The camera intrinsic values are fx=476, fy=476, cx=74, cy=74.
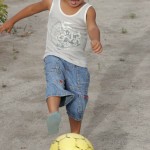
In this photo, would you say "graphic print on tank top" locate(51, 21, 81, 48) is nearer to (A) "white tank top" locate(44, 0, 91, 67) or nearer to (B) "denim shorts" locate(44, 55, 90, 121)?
(A) "white tank top" locate(44, 0, 91, 67)

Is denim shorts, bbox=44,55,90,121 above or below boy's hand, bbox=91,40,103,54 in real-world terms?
below

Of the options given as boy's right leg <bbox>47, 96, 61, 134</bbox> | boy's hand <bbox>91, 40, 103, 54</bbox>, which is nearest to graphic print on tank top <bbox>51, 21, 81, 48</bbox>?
boy's hand <bbox>91, 40, 103, 54</bbox>

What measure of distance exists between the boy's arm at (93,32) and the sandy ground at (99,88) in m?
1.52

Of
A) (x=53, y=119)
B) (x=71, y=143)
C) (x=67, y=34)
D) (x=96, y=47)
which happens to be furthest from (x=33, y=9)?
(x=71, y=143)

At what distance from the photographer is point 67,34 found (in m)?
4.83

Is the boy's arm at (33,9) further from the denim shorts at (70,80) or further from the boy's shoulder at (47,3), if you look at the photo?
the denim shorts at (70,80)

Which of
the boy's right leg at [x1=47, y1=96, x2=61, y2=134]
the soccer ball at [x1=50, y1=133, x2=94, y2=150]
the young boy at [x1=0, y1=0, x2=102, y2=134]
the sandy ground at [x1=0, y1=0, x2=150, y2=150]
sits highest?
the young boy at [x1=0, y1=0, x2=102, y2=134]

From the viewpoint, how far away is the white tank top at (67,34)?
4805 millimetres

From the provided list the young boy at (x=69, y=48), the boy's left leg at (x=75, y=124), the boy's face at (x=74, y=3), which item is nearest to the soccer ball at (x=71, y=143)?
the young boy at (x=69, y=48)

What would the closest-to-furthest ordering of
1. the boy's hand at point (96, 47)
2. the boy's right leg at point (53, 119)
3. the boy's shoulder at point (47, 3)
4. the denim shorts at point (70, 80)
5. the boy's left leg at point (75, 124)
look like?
the boy's hand at point (96, 47), the boy's right leg at point (53, 119), the denim shorts at point (70, 80), the boy's shoulder at point (47, 3), the boy's left leg at point (75, 124)

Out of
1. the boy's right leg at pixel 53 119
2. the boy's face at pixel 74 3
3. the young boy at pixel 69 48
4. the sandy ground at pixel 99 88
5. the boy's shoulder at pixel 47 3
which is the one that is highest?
the boy's face at pixel 74 3

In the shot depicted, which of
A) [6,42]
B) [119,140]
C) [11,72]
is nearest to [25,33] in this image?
[6,42]

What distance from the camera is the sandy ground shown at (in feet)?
18.8

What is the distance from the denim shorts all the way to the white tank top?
65 millimetres
